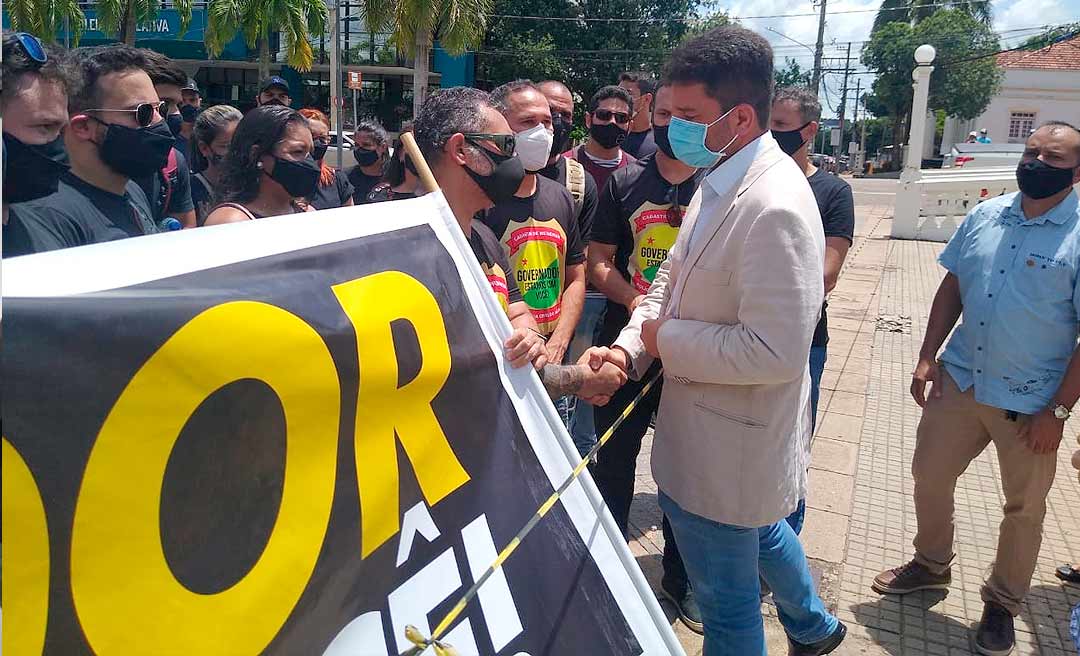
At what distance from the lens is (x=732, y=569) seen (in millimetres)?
2193

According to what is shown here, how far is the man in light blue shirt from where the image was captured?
2949mm

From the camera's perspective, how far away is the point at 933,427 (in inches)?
131

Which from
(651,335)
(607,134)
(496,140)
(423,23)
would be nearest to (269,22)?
(423,23)

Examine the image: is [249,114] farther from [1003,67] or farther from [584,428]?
[1003,67]

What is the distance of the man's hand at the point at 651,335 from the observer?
2.31m

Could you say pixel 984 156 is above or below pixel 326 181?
above

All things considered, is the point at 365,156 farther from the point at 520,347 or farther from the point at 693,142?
the point at 520,347

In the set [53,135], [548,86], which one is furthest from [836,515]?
[53,135]

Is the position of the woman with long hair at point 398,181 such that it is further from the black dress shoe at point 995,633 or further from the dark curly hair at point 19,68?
the black dress shoe at point 995,633

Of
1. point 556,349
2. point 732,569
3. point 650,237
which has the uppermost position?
point 650,237

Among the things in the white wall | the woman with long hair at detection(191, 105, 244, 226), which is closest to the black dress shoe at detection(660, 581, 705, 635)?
the woman with long hair at detection(191, 105, 244, 226)

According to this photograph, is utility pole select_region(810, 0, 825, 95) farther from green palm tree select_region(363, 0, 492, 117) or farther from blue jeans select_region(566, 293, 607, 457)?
blue jeans select_region(566, 293, 607, 457)

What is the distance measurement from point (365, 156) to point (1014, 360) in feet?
15.6

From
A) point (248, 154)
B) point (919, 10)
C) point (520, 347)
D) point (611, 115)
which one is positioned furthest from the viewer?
point (919, 10)
